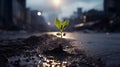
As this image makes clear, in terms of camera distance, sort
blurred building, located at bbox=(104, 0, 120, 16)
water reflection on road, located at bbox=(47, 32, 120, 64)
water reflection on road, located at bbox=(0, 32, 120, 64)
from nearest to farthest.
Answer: water reflection on road, located at bbox=(47, 32, 120, 64) → water reflection on road, located at bbox=(0, 32, 120, 64) → blurred building, located at bbox=(104, 0, 120, 16)

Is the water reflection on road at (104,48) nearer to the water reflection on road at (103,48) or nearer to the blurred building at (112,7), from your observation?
the water reflection on road at (103,48)

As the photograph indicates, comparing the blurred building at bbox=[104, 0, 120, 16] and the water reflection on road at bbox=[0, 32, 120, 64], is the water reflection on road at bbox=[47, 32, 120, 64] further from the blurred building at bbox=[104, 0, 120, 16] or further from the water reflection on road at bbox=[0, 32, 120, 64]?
the blurred building at bbox=[104, 0, 120, 16]

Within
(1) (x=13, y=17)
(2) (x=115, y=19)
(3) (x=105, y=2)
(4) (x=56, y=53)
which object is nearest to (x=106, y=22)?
(2) (x=115, y=19)

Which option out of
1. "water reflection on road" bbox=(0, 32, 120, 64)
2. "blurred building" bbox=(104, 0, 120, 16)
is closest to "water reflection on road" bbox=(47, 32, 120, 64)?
"water reflection on road" bbox=(0, 32, 120, 64)

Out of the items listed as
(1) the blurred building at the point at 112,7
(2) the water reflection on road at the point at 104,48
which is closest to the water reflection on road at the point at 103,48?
(2) the water reflection on road at the point at 104,48

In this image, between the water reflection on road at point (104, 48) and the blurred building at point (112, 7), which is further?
the blurred building at point (112, 7)

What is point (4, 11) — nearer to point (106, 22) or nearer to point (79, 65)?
point (106, 22)

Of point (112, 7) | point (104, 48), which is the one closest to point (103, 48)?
point (104, 48)

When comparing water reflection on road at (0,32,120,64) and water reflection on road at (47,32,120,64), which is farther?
water reflection on road at (0,32,120,64)

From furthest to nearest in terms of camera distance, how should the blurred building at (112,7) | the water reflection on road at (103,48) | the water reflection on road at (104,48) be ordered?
the blurred building at (112,7)
the water reflection on road at (103,48)
the water reflection on road at (104,48)

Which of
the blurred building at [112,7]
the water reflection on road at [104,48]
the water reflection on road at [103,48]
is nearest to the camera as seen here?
the water reflection on road at [104,48]

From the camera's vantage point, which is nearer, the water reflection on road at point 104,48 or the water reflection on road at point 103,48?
the water reflection on road at point 104,48
